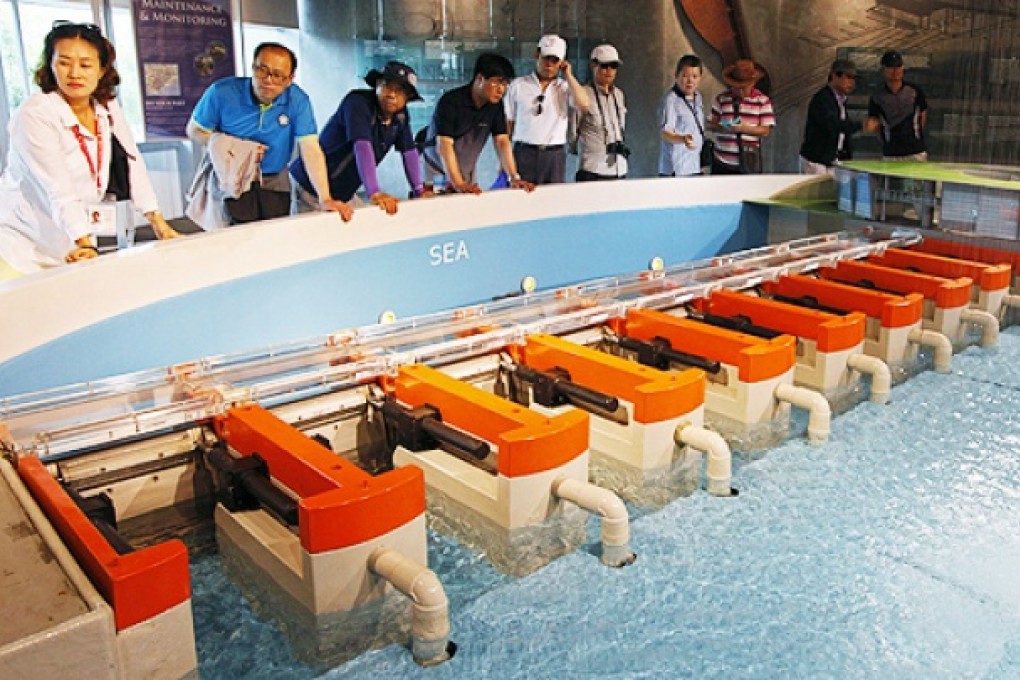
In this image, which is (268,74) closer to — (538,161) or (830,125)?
(538,161)

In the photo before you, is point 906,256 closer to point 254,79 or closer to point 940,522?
point 940,522

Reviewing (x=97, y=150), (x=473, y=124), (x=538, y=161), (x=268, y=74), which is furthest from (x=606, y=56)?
(x=97, y=150)

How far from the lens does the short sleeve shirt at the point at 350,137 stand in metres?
3.26

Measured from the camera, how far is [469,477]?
172 centimetres

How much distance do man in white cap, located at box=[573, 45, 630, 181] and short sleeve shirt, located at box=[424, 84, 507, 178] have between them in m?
0.82

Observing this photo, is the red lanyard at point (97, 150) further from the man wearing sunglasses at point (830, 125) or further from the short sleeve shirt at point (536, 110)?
the man wearing sunglasses at point (830, 125)

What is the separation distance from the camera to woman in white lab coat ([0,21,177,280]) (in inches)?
84.5

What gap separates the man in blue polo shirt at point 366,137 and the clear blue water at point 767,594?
1757 mm

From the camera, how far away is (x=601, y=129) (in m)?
4.62

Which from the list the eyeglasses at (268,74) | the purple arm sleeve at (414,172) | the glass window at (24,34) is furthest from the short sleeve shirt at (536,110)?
the glass window at (24,34)

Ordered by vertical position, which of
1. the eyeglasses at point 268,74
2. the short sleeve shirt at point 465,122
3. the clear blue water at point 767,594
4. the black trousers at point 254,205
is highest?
the eyeglasses at point 268,74

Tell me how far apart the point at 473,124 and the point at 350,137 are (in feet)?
2.33

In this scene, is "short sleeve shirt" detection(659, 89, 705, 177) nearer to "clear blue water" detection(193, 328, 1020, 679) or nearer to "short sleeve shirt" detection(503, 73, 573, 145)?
"short sleeve shirt" detection(503, 73, 573, 145)

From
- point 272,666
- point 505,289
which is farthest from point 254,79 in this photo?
point 272,666
